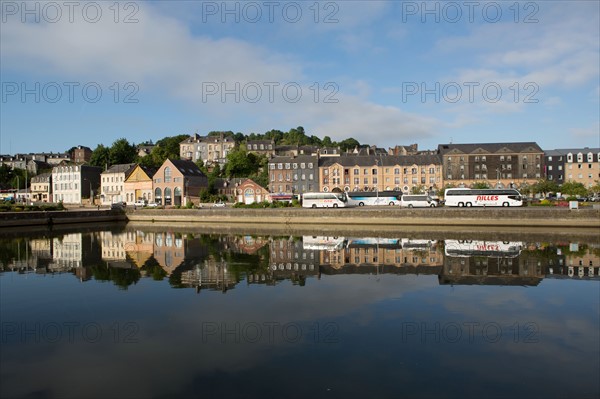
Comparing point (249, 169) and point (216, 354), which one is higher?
point (249, 169)

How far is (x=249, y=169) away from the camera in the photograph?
12056 cm

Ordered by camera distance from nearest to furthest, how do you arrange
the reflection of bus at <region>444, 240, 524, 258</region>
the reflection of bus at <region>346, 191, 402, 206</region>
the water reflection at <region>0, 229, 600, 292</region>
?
Answer: the water reflection at <region>0, 229, 600, 292</region>
the reflection of bus at <region>444, 240, 524, 258</region>
the reflection of bus at <region>346, 191, 402, 206</region>

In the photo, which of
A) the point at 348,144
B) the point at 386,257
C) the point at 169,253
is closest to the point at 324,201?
the point at 169,253

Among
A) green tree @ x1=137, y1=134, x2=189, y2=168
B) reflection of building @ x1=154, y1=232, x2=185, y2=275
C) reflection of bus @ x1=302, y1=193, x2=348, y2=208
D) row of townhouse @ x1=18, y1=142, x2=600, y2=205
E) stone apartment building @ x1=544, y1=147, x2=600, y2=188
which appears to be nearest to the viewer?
reflection of building @ x1=154, y1=232, x2=185, y2=275

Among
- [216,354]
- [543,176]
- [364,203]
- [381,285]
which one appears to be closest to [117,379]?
[216,354]

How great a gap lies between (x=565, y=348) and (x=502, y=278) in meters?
10.3

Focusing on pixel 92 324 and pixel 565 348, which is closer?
pixel 565 348

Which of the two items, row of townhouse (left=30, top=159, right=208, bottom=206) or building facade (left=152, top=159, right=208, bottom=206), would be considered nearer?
building facade (left=152, top=159, right=208, bottom=206)

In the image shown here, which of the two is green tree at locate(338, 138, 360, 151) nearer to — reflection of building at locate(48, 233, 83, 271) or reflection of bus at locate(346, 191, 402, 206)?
reflection of bus at locate(346, 191, 402, 206)

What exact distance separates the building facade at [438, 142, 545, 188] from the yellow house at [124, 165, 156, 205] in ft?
218

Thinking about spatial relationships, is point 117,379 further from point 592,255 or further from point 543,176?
point 543,176

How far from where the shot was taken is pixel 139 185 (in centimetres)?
9512

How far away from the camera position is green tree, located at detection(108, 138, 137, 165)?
118m

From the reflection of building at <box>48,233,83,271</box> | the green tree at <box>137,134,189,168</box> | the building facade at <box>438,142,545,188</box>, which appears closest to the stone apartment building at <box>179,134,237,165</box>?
the green tree at <box>137,134,189,168</box>
